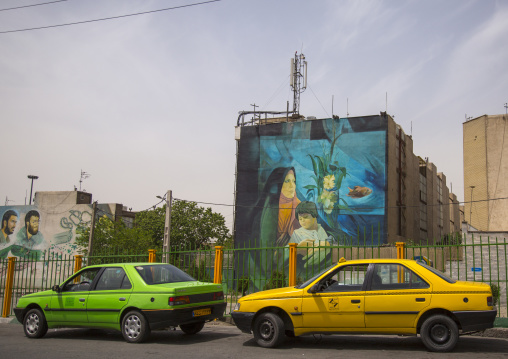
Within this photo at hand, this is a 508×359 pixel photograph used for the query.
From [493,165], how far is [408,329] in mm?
36307

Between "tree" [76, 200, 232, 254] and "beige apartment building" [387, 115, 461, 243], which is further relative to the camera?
"tree" [76, 200, 232, 254]

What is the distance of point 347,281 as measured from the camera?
29.2ft

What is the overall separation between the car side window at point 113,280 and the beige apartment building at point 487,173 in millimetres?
34564

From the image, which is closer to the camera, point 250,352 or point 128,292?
point 250,352

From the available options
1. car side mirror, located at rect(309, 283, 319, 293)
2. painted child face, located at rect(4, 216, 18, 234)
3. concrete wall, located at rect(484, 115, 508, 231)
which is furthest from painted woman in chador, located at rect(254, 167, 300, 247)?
car side mirror, located at rect(309, 283, 319, 293)

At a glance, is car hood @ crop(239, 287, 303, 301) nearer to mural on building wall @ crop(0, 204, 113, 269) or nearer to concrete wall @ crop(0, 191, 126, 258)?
concrete wall @ crop(0, 191, 126, 258)

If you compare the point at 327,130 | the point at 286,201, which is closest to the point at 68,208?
the point at 286,201

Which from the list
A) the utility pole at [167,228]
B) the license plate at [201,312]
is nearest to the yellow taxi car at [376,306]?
the license plate at [201,312]

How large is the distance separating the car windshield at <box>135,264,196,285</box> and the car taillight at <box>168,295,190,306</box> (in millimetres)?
713

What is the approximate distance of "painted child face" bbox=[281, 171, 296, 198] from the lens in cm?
4347

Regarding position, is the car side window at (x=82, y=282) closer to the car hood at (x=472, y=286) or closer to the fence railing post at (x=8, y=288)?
the fence railing post at (x=8, y=288)

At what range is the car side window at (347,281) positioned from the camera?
8.23 metres

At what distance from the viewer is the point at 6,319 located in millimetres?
14258

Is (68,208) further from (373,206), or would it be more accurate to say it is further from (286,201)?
(373,206)
